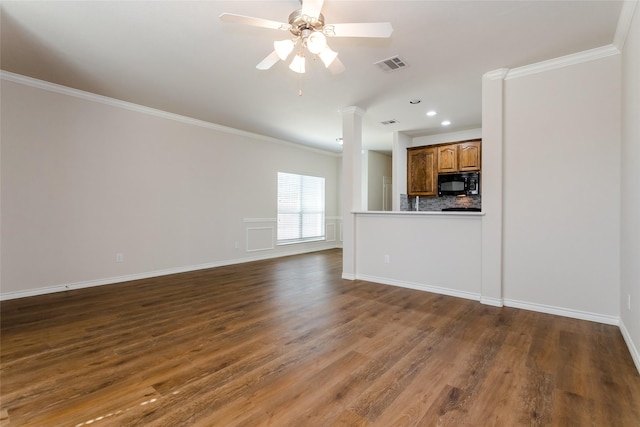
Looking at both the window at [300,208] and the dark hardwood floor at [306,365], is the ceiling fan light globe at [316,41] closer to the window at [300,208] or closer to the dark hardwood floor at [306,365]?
the dark hardwood floor at [306,365]

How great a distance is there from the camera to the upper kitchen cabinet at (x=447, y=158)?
599 cm

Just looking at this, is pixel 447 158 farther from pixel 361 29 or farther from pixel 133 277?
pixel 133 277

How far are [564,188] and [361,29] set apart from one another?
2639 millimetres

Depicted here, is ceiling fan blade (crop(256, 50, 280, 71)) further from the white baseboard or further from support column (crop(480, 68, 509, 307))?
the white baseboard

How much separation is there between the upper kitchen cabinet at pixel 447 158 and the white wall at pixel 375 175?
2.31 meters

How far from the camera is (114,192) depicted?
14.7 ft

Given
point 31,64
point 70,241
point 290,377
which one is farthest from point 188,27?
point 70,241

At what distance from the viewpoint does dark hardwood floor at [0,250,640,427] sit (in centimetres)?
162

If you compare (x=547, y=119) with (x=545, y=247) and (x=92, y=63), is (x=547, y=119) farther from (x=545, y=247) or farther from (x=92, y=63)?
(x=92, y=63)

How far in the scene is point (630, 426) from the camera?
1.52 metres

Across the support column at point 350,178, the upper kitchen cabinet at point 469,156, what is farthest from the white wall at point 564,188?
the upper kitchen cabinet at point 469,156

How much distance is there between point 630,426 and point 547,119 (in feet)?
9.13

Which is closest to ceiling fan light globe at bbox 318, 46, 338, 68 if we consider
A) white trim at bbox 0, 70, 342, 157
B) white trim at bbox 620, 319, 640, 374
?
white trim at bbox 620, 319, 640, 374

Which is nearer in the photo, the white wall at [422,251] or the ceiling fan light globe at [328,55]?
the ceiling fan light globe at [328,55]
